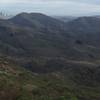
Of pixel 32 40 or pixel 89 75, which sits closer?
pixel 89 75

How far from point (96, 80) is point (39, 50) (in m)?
45.5

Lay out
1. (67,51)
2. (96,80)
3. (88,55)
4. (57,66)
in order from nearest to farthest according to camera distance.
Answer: (96,80), (57,66), (88,55), (67,51)

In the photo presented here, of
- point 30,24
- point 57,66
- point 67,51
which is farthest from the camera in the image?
point 30,24

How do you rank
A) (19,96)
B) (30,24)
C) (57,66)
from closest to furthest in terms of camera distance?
(19,96) → (57,66) → (30,24)

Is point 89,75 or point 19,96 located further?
point 89,75

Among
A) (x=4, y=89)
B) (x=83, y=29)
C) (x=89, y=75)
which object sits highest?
(x=4, y=89)

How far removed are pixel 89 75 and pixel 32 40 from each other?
55118mm

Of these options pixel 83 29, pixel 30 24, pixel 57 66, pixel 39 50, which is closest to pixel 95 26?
pixel 83 29

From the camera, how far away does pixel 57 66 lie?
65312 millimetres

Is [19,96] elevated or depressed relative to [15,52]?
elevated

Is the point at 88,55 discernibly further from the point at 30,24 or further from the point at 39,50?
the point at 30,24

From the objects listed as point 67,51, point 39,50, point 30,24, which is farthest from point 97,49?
point 30,24

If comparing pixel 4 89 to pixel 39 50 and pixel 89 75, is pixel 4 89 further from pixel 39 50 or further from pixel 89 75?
pixel 39 50

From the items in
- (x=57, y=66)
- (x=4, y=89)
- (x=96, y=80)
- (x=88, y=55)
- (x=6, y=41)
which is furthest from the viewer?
(x=6, y=41)
